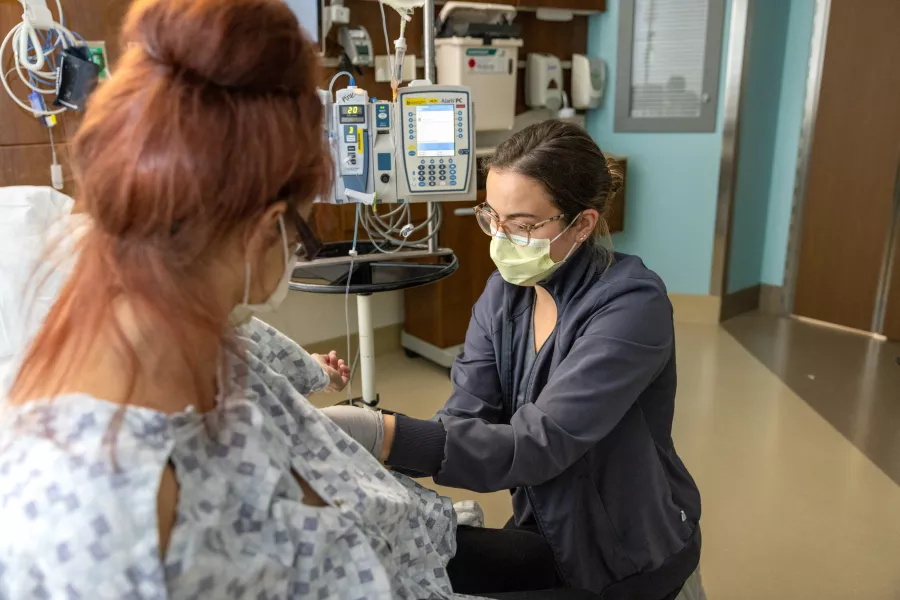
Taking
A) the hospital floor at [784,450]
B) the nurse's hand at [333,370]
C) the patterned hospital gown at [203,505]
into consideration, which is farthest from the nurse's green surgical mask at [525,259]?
the hospital floor at [784,450]

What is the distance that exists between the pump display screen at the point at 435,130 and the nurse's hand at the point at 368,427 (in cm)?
112

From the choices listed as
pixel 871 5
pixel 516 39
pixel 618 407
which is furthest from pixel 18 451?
pixel 871 5

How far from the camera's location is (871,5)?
3234 millimetres

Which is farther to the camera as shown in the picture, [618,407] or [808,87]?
[808,87]

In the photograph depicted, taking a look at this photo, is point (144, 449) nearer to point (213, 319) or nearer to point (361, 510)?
point (213, 319)

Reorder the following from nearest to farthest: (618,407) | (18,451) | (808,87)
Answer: (18,451)
(618,407)
(808,87)

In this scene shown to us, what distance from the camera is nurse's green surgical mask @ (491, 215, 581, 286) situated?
4.18 ft

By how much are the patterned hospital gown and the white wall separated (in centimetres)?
209

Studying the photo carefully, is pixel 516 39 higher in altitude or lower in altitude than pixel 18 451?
higher

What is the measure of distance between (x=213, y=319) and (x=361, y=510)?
305mm

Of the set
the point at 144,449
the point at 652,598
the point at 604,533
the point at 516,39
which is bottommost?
the point at 652,598

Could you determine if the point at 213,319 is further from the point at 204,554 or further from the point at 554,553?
the point at 554,553

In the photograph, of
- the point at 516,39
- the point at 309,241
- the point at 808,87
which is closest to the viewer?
the point at 309,241

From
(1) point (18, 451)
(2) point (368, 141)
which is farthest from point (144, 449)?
Answer: (2) point (368, 141)
